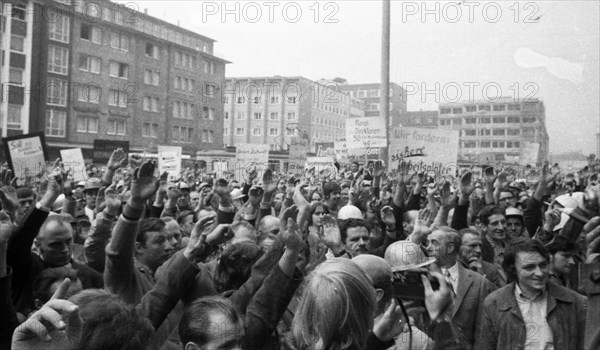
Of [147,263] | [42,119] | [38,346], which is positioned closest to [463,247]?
[147,263]

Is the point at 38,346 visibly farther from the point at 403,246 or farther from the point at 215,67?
the point at 215,67

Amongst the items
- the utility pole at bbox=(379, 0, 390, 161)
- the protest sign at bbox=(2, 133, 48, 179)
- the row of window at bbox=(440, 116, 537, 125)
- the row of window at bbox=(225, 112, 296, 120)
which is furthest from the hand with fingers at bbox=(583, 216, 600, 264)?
the row of window at bbox=(225, 112, 296, 120)

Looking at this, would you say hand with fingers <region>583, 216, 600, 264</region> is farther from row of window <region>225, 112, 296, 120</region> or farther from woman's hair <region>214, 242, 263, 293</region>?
row of window <region>225, 112, 296, 120</region>

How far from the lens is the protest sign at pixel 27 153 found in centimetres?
950

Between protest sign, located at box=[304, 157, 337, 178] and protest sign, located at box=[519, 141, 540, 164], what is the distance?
4887 millimetres

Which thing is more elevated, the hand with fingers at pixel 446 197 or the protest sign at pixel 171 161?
the protest sign at pixel 171 161

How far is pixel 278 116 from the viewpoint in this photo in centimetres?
7950

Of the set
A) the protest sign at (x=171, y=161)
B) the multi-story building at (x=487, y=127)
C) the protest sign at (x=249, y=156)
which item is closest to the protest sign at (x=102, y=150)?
the protest sign at (x=171, y=161)

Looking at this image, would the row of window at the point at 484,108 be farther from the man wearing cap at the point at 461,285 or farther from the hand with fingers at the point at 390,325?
the hand with fingers at the point at 390,325

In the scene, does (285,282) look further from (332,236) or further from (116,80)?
(116,80)

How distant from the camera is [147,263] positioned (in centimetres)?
441

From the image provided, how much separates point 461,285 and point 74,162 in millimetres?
9223

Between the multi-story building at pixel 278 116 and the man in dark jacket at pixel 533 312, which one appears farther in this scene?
the multi-story building at pixel 278 116

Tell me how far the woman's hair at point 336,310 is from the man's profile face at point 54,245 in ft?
7.69
